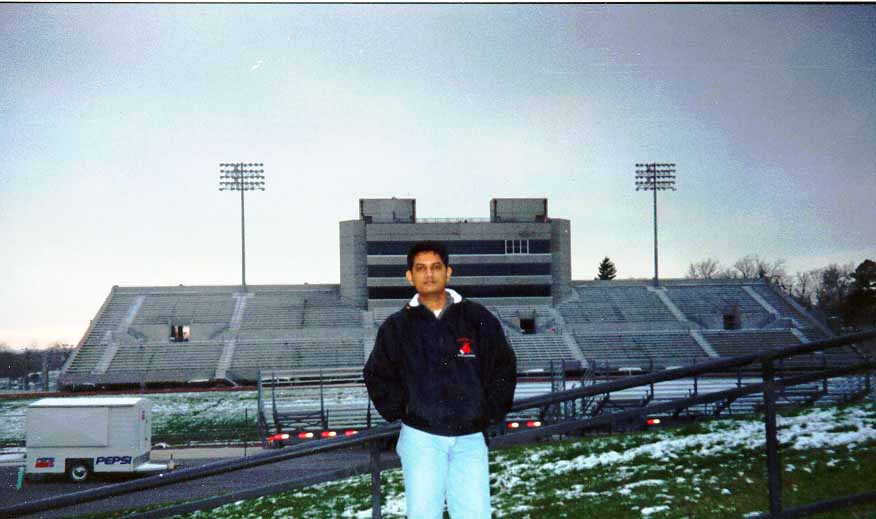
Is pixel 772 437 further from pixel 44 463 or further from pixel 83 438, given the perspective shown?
pixel 44 463

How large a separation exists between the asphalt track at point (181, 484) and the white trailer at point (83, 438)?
491 millimetres

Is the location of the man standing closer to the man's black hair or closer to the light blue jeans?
the light blue jeans

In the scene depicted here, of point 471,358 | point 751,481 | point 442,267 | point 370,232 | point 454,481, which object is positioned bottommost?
point 751,481

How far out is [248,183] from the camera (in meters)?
61.3

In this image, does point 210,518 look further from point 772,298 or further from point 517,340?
point 772,298

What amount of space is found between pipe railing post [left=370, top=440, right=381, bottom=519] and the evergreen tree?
10356cm

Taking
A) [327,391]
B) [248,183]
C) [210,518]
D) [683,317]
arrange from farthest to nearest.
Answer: [248,183] < [683,317] < [327,391] < [210,518]

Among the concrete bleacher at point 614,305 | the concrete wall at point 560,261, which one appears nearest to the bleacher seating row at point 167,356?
the concrete bleacher at point 614,305

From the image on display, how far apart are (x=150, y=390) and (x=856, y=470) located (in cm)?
4289

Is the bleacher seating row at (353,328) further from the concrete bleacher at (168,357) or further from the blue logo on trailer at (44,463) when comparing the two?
the blue logo on trailer at (44,463)

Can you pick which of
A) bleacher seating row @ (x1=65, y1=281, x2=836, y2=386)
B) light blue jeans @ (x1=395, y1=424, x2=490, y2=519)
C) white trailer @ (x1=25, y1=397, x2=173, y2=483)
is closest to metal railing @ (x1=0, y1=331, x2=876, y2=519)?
light blue jeans @ (x1=395, y1=424, x2=490, y2=519)

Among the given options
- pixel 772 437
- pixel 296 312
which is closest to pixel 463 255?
pixel 296 312

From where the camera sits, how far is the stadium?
48.8 meters

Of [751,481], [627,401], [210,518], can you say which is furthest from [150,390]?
[751,481]
